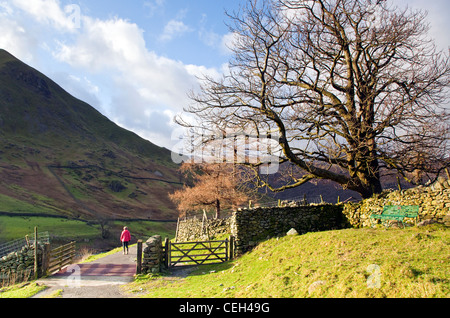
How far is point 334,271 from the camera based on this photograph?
7.83m

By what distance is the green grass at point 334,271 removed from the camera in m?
6.46

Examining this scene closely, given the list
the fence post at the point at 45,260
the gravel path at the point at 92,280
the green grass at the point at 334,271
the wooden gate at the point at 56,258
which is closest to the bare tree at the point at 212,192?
the gravel path at the point at 92,280

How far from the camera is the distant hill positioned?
239ft

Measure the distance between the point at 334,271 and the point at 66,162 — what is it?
4541 inches

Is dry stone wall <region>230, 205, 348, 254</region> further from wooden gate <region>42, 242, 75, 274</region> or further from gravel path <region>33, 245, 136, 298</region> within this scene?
wooden gate <region>42, 242, 75, 274</region>

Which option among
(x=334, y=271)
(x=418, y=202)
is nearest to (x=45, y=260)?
(x=334, y=271)

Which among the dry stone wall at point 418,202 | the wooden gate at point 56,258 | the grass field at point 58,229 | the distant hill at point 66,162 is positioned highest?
the distant hill at point 66,162

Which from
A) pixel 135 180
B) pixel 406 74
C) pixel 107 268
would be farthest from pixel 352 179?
pixel 135 180

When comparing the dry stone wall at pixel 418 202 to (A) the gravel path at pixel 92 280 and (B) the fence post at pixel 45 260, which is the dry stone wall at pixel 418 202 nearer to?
(A) the gravel path at pixel 92 280

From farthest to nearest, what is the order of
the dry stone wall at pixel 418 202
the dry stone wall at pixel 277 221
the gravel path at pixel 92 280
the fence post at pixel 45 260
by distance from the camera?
the dry stone wall at pixel 277 221 < the fence post at pixel 45 260 < the dry stone wall at pixel 418 202 < the gravel path at pixel 92 280

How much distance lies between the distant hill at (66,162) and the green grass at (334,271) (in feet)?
179

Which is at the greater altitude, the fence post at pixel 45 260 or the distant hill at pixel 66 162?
the distant hill at pixel 66 162

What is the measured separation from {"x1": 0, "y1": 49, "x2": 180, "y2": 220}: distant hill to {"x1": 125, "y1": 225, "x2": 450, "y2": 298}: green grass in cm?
5444
